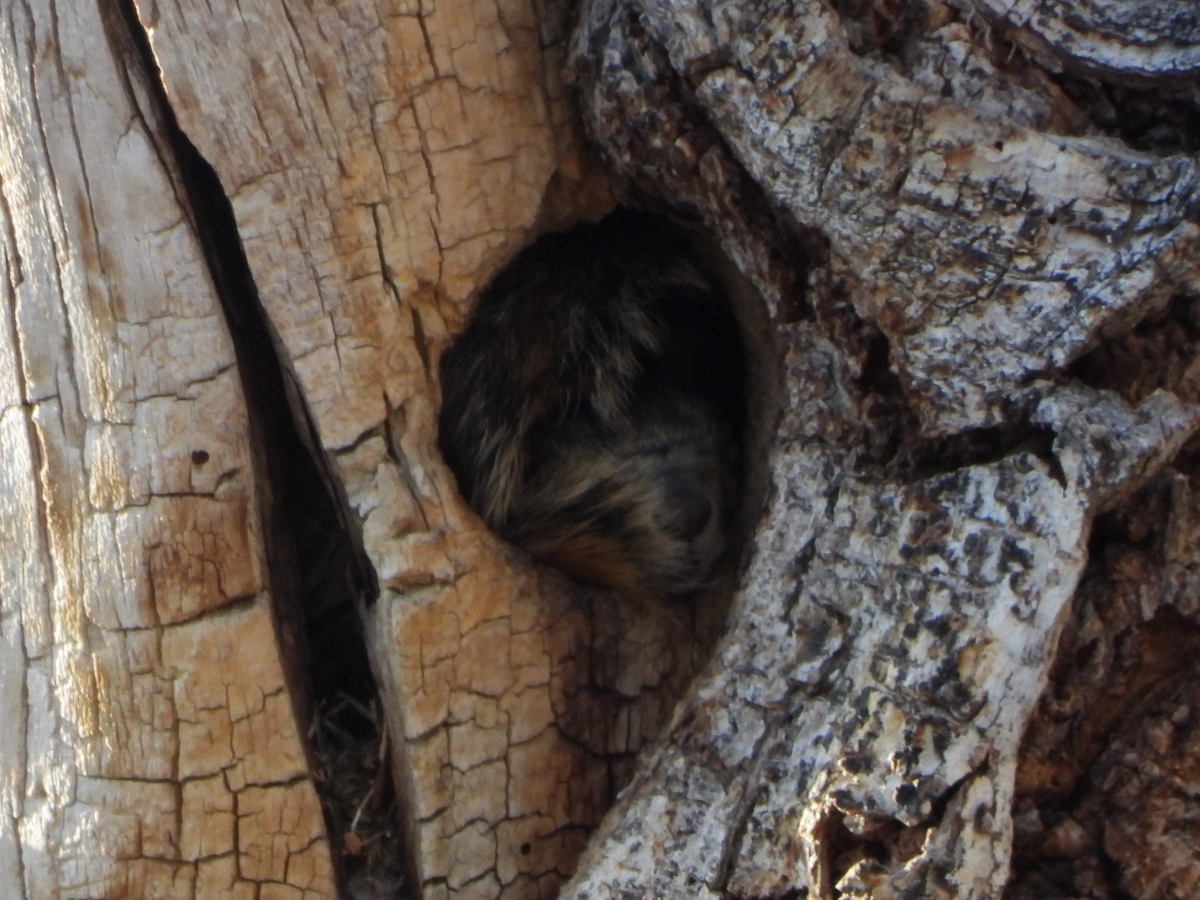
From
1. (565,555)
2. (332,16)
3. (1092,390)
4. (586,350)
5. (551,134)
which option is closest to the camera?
(1092,390)

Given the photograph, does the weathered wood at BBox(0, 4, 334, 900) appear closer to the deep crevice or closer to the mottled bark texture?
the deep crevice

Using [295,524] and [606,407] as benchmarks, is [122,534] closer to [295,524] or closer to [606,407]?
[295,524]

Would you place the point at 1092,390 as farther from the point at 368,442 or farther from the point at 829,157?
the point at 368,442

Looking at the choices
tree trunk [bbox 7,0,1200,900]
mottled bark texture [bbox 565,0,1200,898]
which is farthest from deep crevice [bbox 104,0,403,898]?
mottled bark texture [bbox 565,0,1200,898]

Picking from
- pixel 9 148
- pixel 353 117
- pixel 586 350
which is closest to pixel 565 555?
pixel 586 350

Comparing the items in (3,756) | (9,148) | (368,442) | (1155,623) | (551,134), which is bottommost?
(1155,623)
